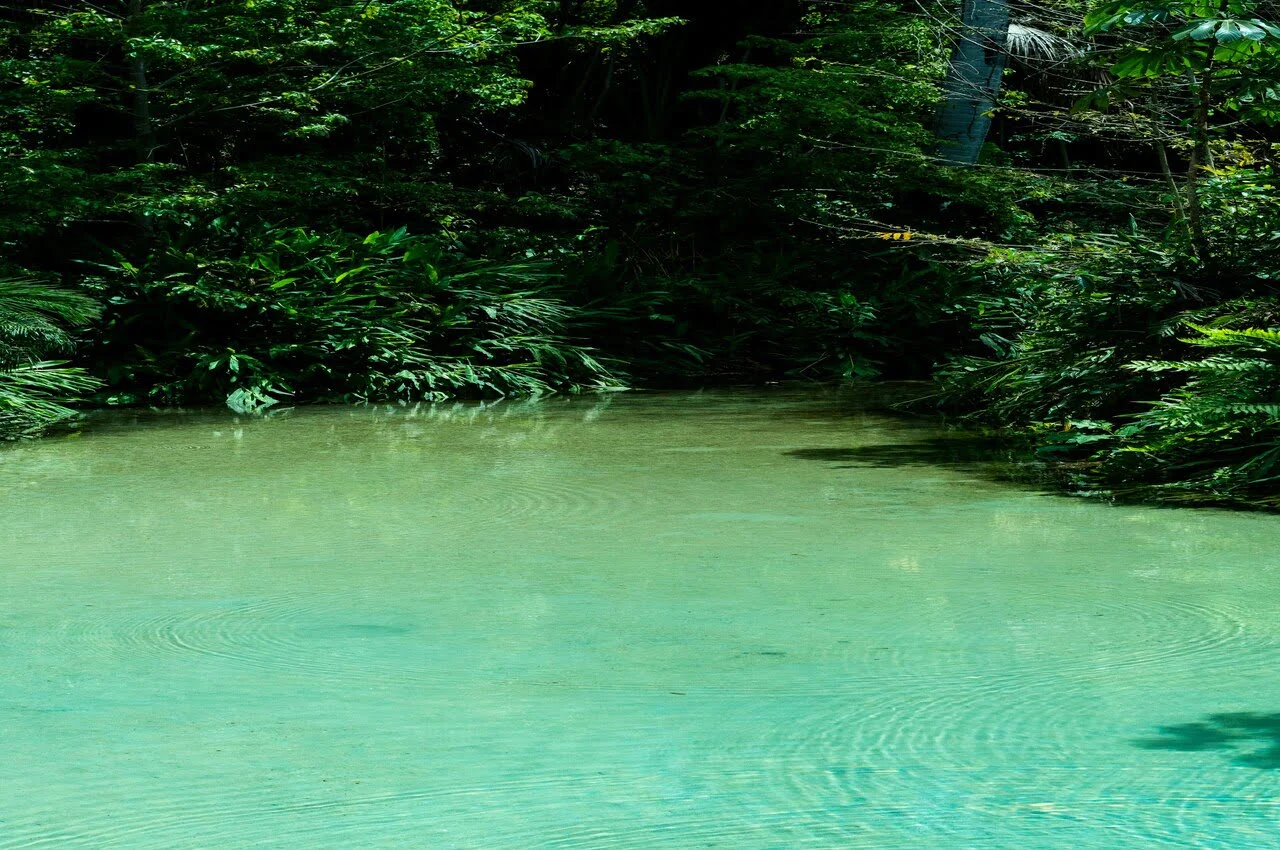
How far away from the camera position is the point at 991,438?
7160 mm

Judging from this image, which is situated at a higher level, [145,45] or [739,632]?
[145,45]

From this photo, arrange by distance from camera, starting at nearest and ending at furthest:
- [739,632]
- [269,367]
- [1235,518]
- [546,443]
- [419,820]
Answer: [419,820] → [739,632] → [1235,518] → [546,443] → [269,367]

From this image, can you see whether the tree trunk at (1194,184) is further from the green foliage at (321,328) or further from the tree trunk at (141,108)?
the tree trunk at (141,108)

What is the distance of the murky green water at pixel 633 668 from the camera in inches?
83.0

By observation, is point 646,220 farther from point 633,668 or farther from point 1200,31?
point 633,668

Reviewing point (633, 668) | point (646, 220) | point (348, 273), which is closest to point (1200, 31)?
point (633, 668)

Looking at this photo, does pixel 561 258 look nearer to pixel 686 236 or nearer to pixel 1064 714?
pixel 686 236

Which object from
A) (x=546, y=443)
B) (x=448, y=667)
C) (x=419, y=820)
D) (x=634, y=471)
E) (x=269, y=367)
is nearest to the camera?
(x=419, y=820)

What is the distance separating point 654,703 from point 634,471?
3.23 meters

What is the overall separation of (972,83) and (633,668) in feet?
33.0

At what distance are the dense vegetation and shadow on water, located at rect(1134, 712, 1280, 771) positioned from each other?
2.52m

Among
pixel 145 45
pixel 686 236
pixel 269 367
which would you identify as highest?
pixel 145 45

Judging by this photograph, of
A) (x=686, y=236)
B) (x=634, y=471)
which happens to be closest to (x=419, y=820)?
(x=634, y=471)

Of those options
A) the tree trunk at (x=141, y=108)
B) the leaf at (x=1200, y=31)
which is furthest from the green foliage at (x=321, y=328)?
the leaf at (x=1200, y=31)
